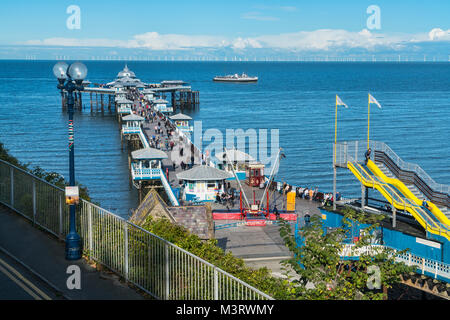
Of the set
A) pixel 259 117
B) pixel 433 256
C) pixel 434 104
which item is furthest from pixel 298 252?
pixel 434 104

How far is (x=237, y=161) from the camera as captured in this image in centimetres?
4334

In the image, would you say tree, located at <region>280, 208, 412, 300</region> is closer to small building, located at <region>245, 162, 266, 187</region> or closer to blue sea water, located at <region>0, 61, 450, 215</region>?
small building, located at <region>245, 162, 266, 187</region>

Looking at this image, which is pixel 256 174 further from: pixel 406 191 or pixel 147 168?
pixel 406 191

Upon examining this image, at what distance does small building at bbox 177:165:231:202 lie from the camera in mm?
38531

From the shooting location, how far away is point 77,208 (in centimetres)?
1423

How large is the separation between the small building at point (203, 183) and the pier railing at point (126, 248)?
22.4m

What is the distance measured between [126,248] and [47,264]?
205 cm

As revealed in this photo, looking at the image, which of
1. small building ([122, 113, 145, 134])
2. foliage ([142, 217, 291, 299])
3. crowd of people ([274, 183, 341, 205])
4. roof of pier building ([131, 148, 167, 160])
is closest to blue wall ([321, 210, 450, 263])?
crowd of people ([274, 183, 341, 205])

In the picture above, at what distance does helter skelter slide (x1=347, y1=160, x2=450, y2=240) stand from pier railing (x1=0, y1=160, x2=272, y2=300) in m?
15.5

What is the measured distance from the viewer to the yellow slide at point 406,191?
24922 mm

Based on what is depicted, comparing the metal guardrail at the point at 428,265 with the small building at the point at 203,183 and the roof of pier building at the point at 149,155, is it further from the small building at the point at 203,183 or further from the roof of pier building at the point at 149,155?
the roof of pier building at the point at 149,155

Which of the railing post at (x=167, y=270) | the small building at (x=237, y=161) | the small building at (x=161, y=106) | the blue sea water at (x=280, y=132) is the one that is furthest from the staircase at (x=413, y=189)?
the small building at (x=161, y=106)
